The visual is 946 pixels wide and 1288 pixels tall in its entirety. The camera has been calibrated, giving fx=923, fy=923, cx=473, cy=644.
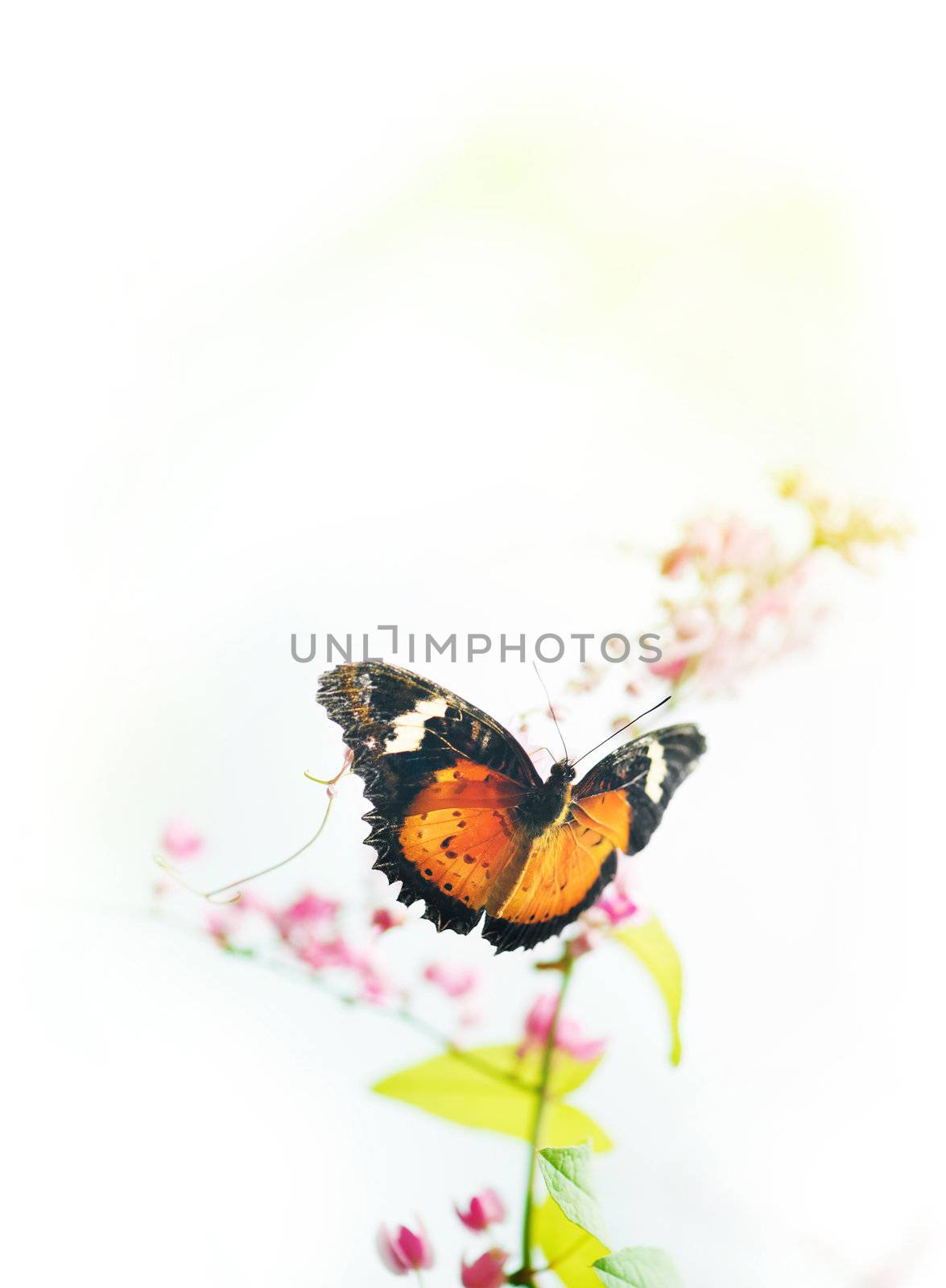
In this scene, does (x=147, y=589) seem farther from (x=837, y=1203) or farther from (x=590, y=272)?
(x=837, y=1203)

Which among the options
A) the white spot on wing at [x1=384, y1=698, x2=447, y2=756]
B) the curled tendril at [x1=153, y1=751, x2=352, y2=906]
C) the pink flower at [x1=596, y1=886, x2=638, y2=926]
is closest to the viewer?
the white spot on wing at [x1=384, y1=698, x2=447, y2=756]

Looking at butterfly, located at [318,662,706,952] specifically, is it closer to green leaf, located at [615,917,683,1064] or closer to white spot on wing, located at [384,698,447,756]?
white spot on wing, located at [384,698,447,756]

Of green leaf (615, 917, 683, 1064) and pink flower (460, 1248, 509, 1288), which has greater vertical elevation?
green leaf (615, 917, 683, 1064)

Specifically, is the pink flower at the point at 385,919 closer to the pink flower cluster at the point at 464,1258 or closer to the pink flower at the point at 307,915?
the pink flower at the point at 307,915

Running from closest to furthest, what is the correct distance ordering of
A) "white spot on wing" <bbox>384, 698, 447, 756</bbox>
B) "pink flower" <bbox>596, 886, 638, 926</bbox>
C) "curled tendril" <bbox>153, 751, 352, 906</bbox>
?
"white spot on wing" <bbox>384, 698, 447, 756</bbox> < "pink flower" <bbox>596, 886, 638, 926</bbox> < "curled tendril" <bbox>153, 751, 352, 906</bbox>

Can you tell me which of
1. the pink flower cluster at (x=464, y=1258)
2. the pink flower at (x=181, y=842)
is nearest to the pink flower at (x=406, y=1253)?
the pink flower cluster at (x=464, y=1258)

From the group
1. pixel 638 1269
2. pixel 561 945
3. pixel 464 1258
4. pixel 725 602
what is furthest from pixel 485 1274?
pixel 725 602

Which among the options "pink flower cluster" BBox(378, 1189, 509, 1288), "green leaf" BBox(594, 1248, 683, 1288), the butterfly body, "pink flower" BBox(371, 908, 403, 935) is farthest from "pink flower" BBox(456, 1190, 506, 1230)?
the butterfly body
